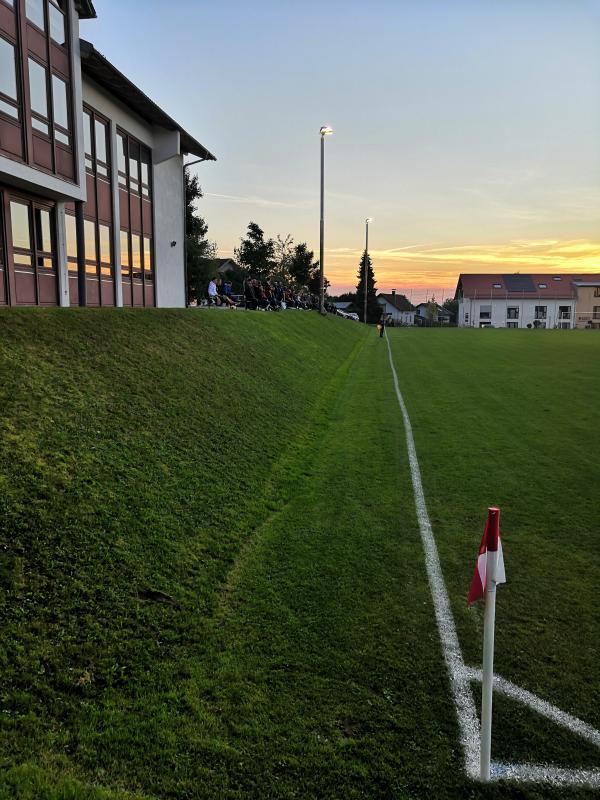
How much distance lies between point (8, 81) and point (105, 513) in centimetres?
1343

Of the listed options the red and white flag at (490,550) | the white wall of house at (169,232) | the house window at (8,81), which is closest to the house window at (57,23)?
the house window at (8,81)

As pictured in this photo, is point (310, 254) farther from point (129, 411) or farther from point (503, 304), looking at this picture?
point (129, 411)

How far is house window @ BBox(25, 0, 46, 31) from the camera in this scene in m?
14.9

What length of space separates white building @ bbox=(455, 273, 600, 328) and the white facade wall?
9848cm

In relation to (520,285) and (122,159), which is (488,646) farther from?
(520,285)

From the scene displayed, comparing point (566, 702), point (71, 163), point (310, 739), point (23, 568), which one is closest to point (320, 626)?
point (310, 739)

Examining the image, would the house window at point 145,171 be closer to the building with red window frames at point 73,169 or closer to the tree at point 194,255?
the building with red window frames at point 73,169

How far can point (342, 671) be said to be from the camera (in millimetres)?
4414

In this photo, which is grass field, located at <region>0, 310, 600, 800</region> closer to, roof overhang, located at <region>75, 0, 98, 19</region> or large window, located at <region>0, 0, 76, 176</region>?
large window, located at <region>0, 0, 76, 176</region>

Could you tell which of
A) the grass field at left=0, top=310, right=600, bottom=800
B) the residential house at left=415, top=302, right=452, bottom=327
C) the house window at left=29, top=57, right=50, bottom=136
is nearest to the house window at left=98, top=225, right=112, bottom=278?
the house window at left=29, top=57, right=50, bottom=136

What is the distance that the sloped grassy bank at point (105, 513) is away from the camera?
12.9ft

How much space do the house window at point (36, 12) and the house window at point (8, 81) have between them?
4.53 ft

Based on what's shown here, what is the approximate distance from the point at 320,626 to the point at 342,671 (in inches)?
25.0

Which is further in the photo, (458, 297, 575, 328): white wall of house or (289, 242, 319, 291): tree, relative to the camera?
(458, 297, 575, 328): white wall of house
